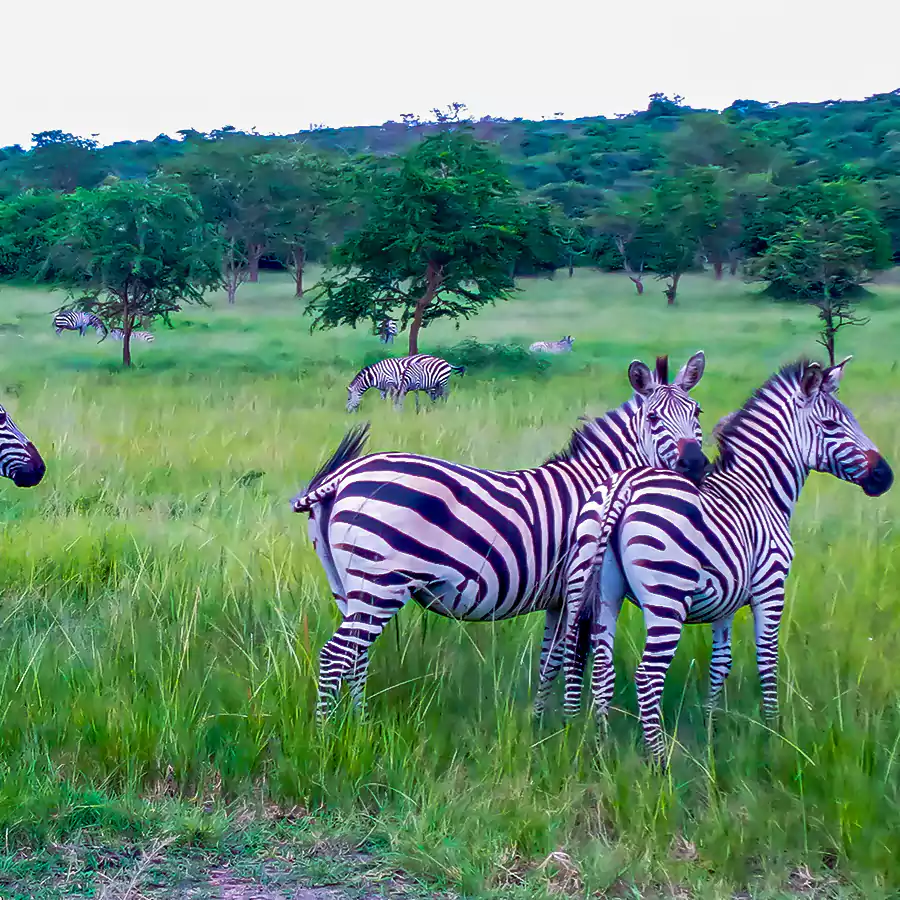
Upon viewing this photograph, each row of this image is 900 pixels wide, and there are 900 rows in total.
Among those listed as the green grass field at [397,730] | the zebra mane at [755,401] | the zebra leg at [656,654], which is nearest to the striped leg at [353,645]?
the green grass field at [397,730]

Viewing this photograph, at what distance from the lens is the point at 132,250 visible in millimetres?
17391

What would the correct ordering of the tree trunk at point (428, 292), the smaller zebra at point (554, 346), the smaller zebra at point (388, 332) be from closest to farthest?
the smaller zebra at point (554, 346), the tree trunk at point (428, 292), the smaller zebra at point (388, 332)

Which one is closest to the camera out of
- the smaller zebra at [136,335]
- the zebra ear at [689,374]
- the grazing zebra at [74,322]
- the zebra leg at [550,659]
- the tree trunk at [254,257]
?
the zebra leg at [550,659]

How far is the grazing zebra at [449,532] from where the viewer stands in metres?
3.34

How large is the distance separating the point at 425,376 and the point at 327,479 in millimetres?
10999

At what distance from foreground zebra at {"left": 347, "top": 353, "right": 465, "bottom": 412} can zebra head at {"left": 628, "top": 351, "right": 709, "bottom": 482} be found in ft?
33.1

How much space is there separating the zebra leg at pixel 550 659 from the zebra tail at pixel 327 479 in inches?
38.3

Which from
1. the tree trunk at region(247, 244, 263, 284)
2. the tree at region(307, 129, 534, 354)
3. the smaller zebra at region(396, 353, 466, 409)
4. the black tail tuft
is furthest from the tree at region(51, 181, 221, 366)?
the black tail tuft

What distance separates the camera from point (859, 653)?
409 cm

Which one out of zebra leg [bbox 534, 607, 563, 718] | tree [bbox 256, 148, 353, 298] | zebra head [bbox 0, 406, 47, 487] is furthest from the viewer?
tree [bbox 256, 148, 353, 298]

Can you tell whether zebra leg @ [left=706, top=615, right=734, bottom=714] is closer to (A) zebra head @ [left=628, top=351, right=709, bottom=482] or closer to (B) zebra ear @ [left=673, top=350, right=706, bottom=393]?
(A) zebra head @ [left=628, top=351, right=709, bottom=482]

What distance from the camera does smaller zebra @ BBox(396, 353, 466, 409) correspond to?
47.4 ft

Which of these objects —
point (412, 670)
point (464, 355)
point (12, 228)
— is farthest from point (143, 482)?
point (12, 228)

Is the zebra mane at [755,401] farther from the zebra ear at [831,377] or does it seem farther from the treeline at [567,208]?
the treeline at [567,208]
